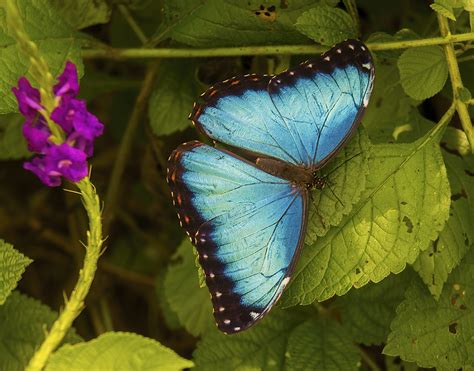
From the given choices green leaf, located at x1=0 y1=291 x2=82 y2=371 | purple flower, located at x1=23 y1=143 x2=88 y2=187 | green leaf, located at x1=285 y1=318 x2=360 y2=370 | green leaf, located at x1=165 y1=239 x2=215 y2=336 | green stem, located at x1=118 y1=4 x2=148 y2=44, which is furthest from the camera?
green leaf, located at x1=165 y1=239 x2=215 y2=336

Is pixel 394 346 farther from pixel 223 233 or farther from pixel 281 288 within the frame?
pixel 223 233

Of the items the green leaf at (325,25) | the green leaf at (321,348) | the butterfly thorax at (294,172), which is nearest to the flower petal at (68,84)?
the butterfly thorax at (294,172)

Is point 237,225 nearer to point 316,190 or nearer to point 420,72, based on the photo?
point 316,190

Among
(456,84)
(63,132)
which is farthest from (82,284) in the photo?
(456,84)

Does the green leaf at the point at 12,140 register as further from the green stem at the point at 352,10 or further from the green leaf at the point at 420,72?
the green leaf at the point at 420,72

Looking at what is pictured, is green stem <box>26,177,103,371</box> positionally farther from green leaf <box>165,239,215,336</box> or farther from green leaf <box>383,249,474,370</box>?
green leaf <box>165,239,215,336</box>

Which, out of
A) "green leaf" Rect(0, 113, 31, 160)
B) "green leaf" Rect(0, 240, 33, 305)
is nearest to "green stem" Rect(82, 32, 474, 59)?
"green leaf" Rect(0, 113, 31, 160)
